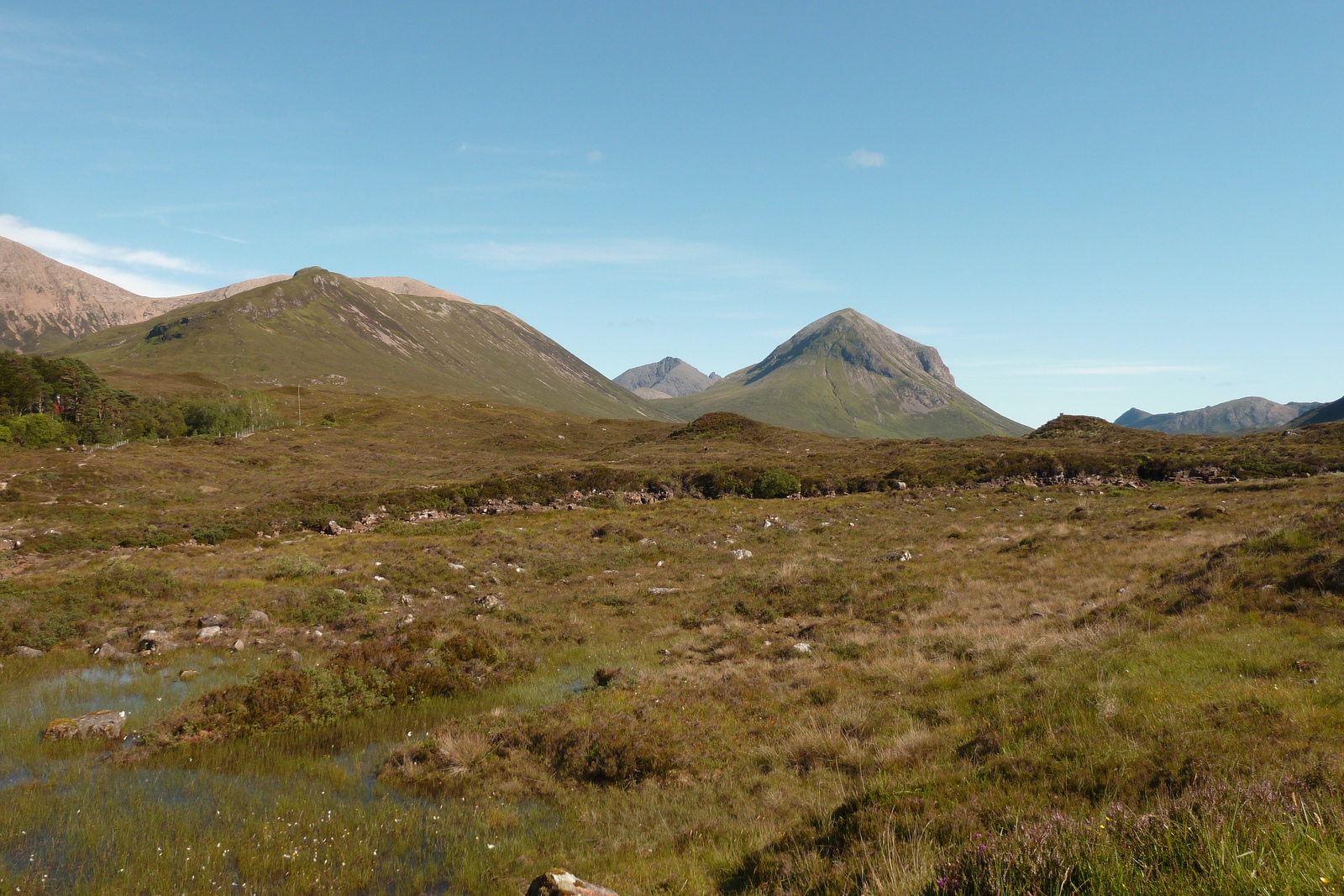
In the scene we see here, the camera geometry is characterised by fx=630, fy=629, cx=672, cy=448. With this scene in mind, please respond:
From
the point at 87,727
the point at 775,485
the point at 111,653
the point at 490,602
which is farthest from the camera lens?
the point at 775,485

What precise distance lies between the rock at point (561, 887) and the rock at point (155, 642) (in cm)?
1683

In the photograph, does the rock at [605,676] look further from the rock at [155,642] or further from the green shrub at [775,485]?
→ the green shrub at [775,485]

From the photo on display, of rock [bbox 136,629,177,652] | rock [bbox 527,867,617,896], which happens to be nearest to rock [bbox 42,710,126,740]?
rock [bbox 136,629,177,652]

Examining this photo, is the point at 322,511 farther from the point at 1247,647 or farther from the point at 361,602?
the point at 1247,647

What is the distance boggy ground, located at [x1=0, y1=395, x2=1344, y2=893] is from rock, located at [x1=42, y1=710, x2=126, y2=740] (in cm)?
41

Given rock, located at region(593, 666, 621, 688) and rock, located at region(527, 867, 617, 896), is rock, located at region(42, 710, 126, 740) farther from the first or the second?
rock, located at region(527, 867, 617, 896)

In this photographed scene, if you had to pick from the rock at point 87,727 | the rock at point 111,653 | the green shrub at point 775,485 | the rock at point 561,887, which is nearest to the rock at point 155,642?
the rock at point 111,653

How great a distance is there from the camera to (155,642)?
17734 millimetres

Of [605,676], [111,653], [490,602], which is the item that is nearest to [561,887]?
[605,676]

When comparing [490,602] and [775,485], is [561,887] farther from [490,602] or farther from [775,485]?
[775,485]

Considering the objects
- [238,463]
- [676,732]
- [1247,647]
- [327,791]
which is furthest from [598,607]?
[238,463]

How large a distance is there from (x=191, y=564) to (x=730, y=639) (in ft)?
77.8

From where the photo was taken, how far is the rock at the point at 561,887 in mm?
6336

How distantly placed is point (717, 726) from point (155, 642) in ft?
53.8
